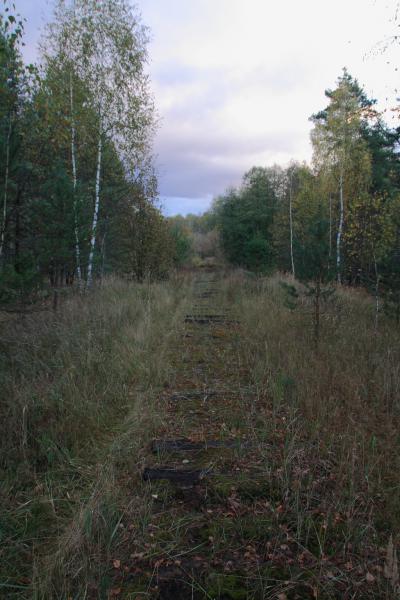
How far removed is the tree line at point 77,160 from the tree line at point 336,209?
4.81m

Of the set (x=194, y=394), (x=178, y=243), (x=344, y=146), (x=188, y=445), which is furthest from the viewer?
(x=178, y=243)

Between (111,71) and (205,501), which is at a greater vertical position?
(111,71)

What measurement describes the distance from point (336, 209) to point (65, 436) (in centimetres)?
2044

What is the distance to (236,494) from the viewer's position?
262 cm

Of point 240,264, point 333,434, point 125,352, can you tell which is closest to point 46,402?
point 125,352

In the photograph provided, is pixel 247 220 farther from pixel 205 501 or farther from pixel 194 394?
pixel 205 501

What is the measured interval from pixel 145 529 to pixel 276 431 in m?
1.63

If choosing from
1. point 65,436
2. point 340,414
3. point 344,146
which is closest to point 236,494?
point 340,414

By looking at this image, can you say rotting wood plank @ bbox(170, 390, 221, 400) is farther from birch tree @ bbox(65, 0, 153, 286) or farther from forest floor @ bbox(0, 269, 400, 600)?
birch tree @ bbox(65, 0, 153, 286)

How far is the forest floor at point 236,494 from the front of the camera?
1934 mm

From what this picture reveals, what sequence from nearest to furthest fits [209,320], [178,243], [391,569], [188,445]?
[391,569]
[188,445]
[209,320]
[178,243]

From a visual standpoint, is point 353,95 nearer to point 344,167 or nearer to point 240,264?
point 344,167

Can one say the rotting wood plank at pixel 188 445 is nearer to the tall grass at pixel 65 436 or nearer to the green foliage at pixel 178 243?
the tall grass at pixel 65 436

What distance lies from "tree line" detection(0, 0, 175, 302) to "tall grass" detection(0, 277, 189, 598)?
1.07 m
